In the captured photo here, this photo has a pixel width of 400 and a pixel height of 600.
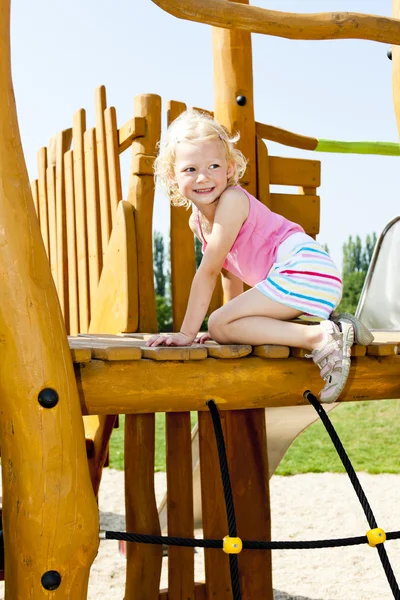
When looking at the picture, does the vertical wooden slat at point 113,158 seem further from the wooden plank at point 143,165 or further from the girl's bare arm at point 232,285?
the girl's bare arm at point 232,285

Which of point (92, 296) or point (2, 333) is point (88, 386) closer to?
point (2, 333)

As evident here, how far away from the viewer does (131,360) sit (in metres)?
1.96

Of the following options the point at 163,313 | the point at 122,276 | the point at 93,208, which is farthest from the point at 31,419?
the point at 163,313

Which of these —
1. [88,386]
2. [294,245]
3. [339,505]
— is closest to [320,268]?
[294,245]

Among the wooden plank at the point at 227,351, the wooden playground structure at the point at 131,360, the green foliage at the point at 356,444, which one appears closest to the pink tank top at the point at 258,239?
the wooden playground structure at the point at 131,360

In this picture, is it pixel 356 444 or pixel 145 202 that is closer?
pixel 145 202

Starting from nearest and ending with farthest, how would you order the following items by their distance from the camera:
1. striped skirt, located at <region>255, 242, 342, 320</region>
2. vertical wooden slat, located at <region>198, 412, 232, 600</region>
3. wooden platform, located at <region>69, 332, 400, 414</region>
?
wooden platform, located at <region>69, 332, 400, 414</region> → striped skirt, located at <region>255, 242, 342, 320</region> → vertical wooden slat, located at <region>198, 412, 232, 600</region>

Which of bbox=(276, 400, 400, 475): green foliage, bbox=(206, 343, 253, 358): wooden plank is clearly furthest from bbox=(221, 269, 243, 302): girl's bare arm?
bbox=(276, 400, 400, 475): green foliage

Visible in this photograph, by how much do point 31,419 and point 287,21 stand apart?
142 centimetres

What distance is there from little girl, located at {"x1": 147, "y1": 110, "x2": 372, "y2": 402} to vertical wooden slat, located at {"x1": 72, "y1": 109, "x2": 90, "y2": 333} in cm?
149

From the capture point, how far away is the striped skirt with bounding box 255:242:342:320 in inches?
91.5

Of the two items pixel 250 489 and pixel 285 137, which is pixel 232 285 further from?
pixel 285 137

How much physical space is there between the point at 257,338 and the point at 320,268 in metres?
0.40

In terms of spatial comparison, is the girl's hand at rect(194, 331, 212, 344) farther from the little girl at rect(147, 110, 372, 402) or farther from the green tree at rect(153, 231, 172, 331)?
the green tree at rect(153, 231, 172, 331)
